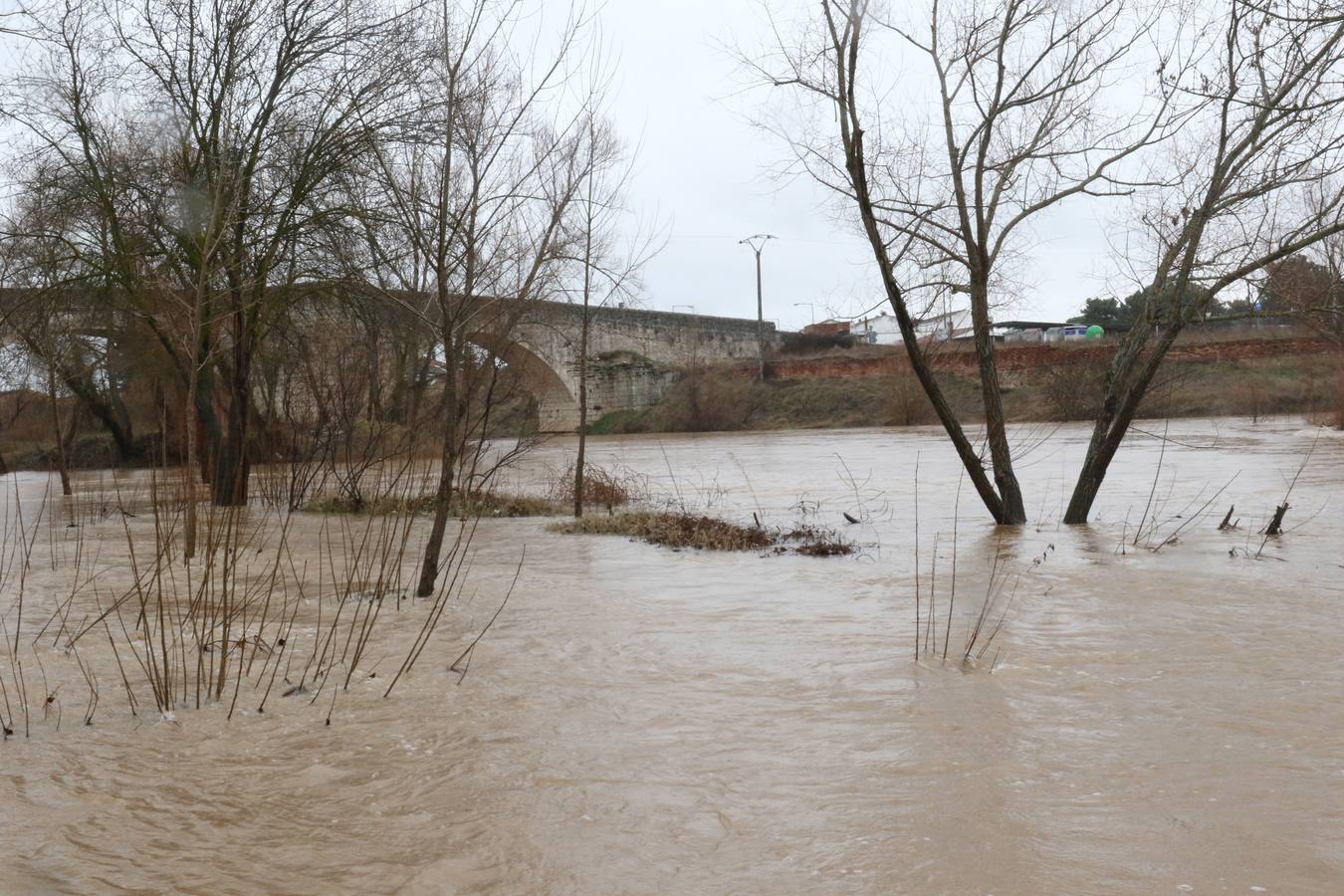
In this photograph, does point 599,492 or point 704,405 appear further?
point 704,405

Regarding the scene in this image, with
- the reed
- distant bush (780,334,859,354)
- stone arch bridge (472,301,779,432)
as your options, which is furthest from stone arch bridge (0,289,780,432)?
the reed

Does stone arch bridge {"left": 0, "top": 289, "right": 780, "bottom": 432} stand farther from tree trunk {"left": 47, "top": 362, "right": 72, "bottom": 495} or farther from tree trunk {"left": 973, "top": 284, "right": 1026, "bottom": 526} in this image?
tree trunk {"left": 973, "top": 284, "right": 1026, "bottom": 526}

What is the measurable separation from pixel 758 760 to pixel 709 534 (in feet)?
22.5

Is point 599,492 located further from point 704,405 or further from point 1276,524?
point 704,405

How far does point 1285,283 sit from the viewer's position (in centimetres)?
918

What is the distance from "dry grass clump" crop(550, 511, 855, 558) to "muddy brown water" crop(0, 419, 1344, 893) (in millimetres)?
2203

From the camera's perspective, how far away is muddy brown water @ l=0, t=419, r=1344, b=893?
330cm

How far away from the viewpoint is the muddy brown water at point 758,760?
3.30 m

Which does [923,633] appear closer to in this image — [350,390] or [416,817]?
[416,817]

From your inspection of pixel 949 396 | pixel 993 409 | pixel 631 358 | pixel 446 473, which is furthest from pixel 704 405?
pixel 446 473

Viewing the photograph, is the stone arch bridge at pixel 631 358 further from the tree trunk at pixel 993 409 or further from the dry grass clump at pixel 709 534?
the tree trunk at pixel 993 409

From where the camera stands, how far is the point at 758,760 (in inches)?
168

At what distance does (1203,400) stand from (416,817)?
142 feet

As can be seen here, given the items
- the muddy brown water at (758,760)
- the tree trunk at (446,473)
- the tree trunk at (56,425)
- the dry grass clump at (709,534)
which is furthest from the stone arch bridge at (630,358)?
the muddy brown water at (758,760)
